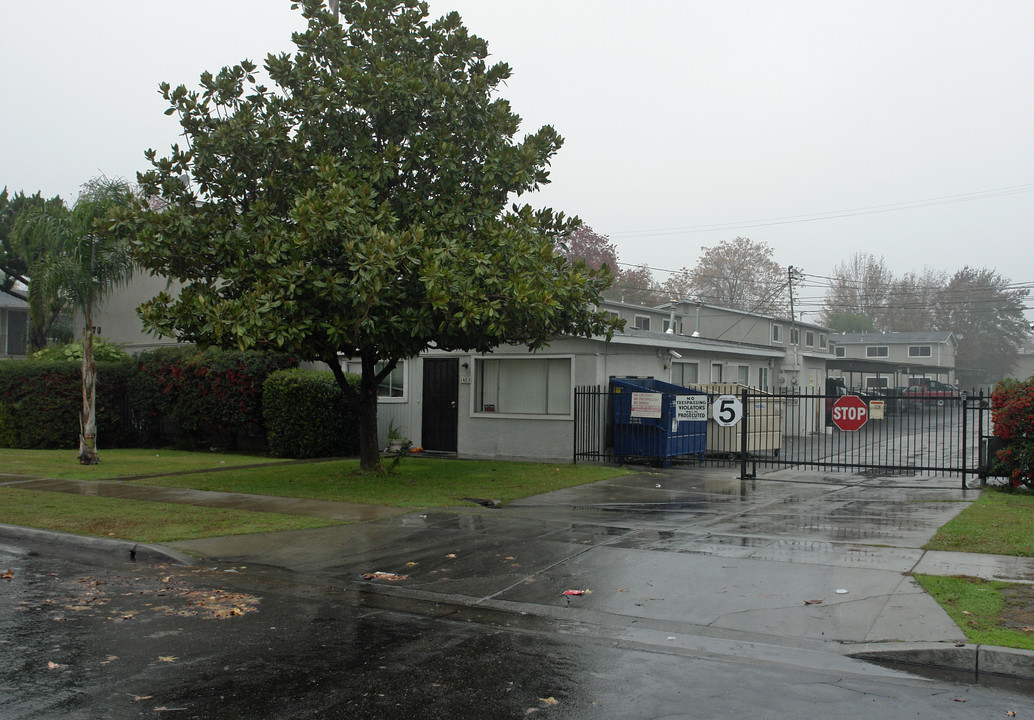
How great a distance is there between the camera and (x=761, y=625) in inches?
267

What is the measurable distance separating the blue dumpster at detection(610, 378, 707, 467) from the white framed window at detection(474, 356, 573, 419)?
117 centimetres

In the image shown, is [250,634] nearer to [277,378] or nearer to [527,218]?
[527,218]

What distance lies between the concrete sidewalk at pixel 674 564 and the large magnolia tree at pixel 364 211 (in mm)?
2895

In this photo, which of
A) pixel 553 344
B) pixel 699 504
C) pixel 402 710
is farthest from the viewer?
pixel 553 344

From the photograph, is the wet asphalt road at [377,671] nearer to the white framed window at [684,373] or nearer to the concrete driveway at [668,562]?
the concrete driveway at [668,562]

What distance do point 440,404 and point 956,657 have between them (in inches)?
644

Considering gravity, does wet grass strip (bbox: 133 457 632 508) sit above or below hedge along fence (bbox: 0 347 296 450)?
Answer: below

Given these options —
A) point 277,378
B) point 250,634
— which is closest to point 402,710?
point 250,634

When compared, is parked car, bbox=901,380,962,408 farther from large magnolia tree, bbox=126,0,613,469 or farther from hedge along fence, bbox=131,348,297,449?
hedge along fence, bbox=131,348,297,449

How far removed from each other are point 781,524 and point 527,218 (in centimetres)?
595

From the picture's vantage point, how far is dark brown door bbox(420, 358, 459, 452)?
2114cm

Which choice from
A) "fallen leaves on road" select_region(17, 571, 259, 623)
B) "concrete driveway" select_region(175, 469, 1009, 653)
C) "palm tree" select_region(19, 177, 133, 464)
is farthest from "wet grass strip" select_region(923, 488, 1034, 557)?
"palm tree" select_region(19, 177, 133, 464)

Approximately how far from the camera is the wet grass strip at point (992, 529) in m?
9.13

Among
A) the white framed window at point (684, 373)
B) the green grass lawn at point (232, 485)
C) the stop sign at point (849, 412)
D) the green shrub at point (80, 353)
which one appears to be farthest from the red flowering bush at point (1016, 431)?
the green shrub at point (80, 353)
